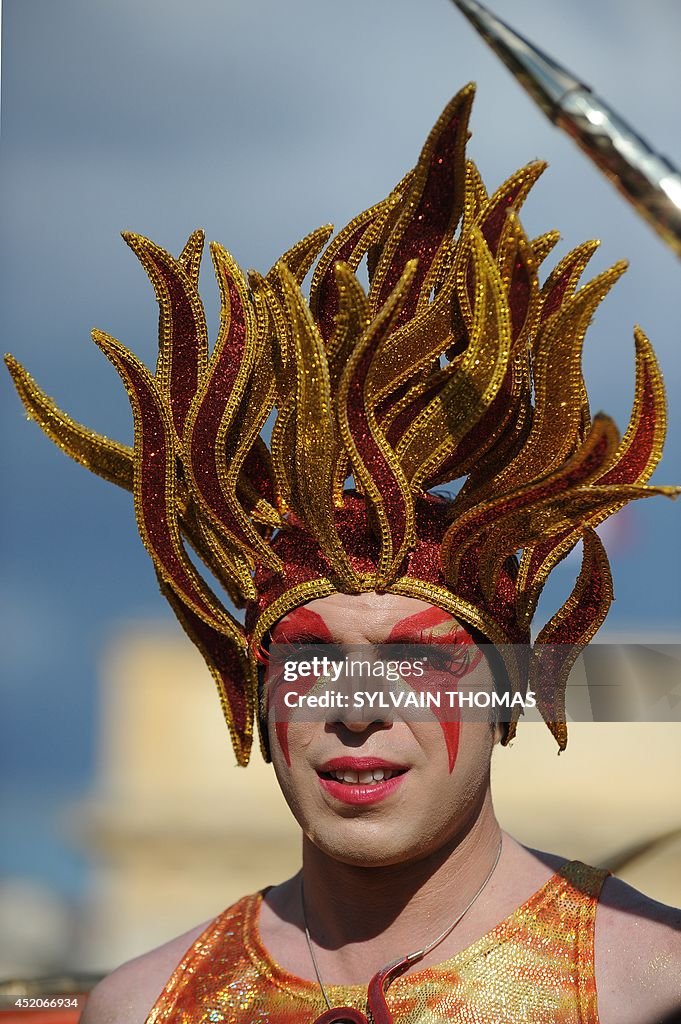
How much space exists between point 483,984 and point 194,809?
90 centimetres

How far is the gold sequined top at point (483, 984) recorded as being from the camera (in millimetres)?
1979

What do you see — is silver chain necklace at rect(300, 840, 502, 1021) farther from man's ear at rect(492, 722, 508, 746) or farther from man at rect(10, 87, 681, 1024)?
man's ear at rect(492, 722, 508, 746)

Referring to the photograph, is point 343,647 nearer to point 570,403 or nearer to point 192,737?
point 570,403

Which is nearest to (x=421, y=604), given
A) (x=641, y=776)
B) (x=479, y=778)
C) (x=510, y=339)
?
(x=479, y=778)

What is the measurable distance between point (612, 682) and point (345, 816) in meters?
0.61

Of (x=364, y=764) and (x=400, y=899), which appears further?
(x=400, y=899)

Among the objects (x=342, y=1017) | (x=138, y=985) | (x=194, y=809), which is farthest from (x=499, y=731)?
(x=194, y=809)

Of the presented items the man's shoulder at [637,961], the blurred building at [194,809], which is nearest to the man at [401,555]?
the man's shoulder at [637,961]

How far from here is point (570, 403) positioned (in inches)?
79.0

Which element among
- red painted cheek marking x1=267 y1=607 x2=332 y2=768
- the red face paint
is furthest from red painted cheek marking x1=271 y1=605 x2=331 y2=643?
the red face paint

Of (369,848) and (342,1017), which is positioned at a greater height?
(369,848)

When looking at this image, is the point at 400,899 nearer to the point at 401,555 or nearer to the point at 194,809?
the point at 401,555

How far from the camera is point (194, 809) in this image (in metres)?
2.76

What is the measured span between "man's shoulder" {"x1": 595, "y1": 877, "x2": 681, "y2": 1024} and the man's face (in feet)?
0.85
